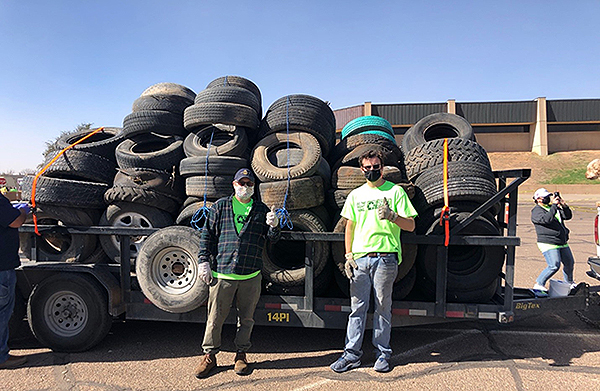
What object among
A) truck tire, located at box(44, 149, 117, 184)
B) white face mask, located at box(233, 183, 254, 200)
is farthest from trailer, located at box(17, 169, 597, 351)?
truck tire, located at box(44, 149, 117, 184)

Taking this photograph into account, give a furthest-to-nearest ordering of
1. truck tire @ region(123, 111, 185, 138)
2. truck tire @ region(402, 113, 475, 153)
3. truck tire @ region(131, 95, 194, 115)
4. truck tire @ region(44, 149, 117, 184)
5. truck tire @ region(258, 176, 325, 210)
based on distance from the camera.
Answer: truck tire @ region(402, 113, 475, 153), truck tire @ region(131, 95, 194, 115), truck tire @ region(123, 111, 185, 138), truck tire @ region(44, 149, 117, 184), truck tire @ region(258, 176, 325, 210)

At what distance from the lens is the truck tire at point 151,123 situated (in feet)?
17.3

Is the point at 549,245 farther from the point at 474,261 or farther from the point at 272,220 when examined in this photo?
the point at 272,220

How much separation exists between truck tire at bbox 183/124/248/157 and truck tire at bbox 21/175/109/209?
1266mm

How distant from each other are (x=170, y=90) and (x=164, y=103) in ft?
1.84

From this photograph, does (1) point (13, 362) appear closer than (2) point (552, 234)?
Yes

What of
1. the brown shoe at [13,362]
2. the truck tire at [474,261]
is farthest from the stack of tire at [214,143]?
the truck tire at [474,261]

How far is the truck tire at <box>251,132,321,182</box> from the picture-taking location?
4.43m

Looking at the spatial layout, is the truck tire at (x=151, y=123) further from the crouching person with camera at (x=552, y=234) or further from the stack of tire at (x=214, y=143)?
the crouching person with camera at (x=552, y=234)

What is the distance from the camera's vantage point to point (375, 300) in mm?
3914

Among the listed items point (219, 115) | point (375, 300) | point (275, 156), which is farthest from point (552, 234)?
point (219, 115)

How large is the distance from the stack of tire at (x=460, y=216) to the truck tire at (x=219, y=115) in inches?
87.9

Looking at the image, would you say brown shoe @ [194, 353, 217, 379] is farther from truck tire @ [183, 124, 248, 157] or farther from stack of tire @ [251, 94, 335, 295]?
truck tire @ [183, 124, 248, 157]

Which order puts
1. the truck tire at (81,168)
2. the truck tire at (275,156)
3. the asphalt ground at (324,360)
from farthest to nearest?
the truck tire at (81,168)
the truck tire at (275,156)
the asphalt ground at (324,360)
